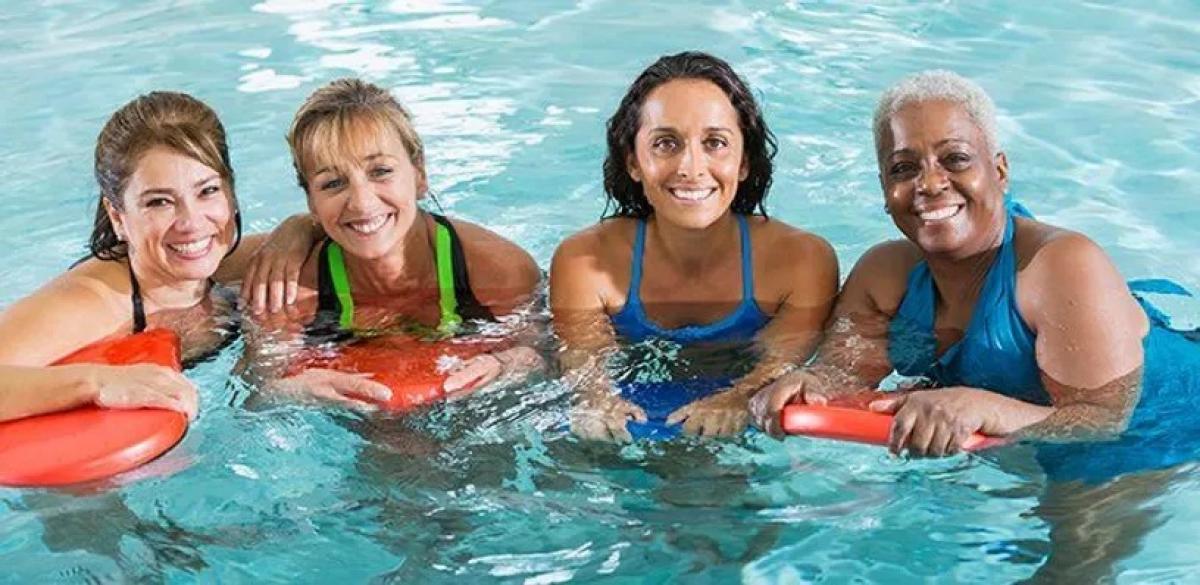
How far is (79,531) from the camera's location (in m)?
3.98

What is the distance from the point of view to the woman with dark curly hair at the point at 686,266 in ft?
14.2

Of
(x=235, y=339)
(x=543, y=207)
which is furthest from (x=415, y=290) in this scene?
(x=543, y=207)

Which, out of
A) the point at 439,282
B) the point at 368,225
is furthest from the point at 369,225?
the point at 439,282

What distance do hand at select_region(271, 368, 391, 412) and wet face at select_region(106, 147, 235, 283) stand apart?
487 mm

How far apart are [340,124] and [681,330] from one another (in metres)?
1.22

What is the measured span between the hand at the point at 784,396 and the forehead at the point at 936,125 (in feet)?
2.22

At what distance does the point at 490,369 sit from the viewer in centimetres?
437

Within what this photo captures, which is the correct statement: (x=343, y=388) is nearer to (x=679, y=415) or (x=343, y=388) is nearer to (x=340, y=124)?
(x=340, y=124)

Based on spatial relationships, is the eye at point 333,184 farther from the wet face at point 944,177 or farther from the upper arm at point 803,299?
the wet face at point 944,177

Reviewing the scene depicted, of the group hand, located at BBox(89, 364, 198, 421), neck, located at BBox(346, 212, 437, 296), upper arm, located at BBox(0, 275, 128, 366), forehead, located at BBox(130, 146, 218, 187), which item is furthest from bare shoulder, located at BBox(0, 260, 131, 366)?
neck, located at BBox(346, 212, 437, 296)

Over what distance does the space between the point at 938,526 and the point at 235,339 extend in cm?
224

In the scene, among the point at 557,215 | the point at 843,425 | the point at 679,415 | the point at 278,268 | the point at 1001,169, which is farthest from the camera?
the point at 557,215

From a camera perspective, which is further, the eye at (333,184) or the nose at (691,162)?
the eye at (333,184)

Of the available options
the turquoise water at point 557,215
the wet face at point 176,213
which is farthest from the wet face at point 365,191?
the turquoise water at point 557,215
